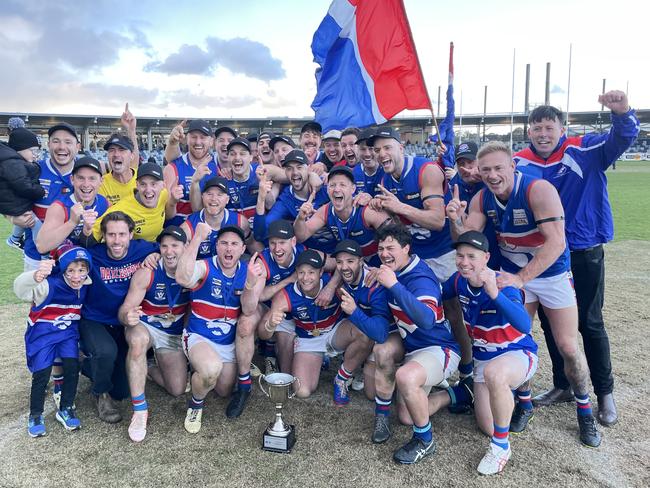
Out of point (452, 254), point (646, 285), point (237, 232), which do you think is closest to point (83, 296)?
point (237, 232)

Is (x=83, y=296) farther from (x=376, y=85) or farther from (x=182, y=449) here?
(x=376, y=85)

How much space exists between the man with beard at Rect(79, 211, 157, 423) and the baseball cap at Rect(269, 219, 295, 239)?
3.99ft

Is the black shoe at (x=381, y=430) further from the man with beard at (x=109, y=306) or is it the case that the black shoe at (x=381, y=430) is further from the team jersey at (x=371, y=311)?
the man with beard at (x=109, y=306)

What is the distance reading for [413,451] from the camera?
361 centimetres

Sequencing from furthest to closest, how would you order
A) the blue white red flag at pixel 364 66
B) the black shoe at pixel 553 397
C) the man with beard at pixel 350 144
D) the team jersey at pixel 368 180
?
1. the man with beard at pixel 350 144
2. the blue white red flag at pixel 364 66
3. the team jersey at pixel 368 180
4. the black shoe at pixel 553 397

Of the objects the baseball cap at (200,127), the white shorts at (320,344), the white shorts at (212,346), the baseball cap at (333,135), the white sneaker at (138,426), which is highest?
the baseball cap at (200,127)

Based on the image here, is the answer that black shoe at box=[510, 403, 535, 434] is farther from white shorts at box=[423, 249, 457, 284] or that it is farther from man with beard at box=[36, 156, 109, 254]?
man with beard at box=[36, 156, 109, 254]

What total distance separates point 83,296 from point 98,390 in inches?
34.9

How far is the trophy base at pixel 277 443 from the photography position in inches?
146

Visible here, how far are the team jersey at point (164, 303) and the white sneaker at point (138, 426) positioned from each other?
0.92 meters

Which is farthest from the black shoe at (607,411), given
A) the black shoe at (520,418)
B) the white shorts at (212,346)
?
the white shorts at (212,346)

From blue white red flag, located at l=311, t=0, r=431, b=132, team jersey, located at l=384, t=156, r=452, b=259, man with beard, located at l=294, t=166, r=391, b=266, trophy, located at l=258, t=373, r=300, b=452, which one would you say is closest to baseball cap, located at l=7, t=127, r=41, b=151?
man with beard, located at l=294, t=166, r=391, b=266

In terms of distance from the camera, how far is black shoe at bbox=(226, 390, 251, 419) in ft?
14.3

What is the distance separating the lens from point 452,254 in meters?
5.03
